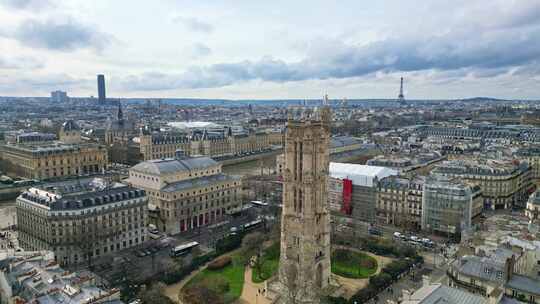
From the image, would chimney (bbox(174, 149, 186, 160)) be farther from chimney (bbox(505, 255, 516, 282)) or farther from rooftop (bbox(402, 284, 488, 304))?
chimney (bbox(505, 255, 516, 282))

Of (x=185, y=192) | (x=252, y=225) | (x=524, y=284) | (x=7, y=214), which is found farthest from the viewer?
(x=7, y=214)

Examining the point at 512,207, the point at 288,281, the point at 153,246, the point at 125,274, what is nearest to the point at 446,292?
the point at 288,281

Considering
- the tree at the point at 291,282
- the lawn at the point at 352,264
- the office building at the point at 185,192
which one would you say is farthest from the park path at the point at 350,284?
the office building at the point at 185,192

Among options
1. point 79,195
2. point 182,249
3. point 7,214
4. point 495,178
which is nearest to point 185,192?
point 182,249

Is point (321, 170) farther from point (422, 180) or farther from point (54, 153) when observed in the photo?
point (54, 153)

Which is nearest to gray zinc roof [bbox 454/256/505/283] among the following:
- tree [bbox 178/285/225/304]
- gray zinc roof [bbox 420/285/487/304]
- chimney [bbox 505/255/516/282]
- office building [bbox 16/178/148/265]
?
chimney [bbox 505/255/516/282]

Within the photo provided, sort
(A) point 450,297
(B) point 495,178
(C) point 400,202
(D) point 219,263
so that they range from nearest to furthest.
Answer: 1. (A) point 450,297
2. (D) point 219,263
3. (C) point 400,202
4. (B) point 495,178

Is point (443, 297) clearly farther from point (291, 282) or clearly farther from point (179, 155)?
point (179, 155)
